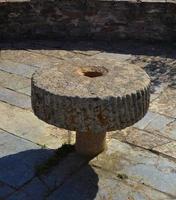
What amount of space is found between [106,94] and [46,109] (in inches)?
21.4

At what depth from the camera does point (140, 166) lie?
460 cm

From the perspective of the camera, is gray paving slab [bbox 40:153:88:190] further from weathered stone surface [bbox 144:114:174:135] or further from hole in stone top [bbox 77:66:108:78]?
weathered stone surface [bbox 144:114:174:135]

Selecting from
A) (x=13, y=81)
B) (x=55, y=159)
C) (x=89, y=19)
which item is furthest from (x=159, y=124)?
(x=89, y=19)

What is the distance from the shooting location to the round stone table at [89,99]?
3936 millimetres

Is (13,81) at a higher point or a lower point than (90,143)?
lower

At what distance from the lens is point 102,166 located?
4.55m

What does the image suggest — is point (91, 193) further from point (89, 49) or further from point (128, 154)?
point (89, 49)

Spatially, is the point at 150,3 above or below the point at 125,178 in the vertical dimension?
above

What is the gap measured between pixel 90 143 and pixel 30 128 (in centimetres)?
96

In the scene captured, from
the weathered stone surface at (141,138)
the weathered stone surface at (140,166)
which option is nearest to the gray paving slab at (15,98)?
the weathered stone surface at (141,138)

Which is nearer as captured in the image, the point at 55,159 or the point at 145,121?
the point at 55,159

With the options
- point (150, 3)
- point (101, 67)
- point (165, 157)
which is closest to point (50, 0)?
point (150, 3)

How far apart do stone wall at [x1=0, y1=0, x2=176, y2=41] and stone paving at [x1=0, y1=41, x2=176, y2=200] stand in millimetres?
1203

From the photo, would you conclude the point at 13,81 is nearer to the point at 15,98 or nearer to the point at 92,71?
the point at 15,98
